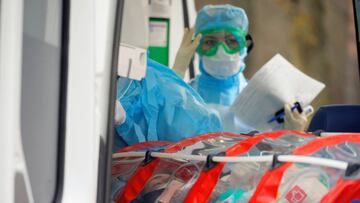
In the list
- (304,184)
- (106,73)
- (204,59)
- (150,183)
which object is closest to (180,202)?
(150,183)

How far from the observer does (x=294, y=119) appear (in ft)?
11.6

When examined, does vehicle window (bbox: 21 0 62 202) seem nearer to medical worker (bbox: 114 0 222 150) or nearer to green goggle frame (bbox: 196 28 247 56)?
medical worker (bbox: 114 0 222 150)

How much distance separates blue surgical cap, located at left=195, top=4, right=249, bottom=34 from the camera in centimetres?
387

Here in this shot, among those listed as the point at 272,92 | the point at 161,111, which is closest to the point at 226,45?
the point at 272,92

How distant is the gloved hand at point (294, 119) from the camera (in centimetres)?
345

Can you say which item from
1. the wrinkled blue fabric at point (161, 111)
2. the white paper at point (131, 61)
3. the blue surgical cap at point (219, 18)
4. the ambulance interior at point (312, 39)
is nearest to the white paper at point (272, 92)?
the blue surgical cap at point (219, 18)

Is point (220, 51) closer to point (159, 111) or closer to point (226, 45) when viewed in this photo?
point (226, 45)

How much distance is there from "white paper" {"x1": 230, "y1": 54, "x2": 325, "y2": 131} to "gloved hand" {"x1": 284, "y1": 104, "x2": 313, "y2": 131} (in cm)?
4

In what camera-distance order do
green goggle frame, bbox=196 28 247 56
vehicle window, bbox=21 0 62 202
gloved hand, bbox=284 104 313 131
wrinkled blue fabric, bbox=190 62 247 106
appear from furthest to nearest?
wrinkled blue fabric, bbox=190 62 247 106 → green goggle frame, bbox=196 28 247 56 → gloved hand, bbox=284 104 313 131 → vehicle window, bbox=21 0 62 202

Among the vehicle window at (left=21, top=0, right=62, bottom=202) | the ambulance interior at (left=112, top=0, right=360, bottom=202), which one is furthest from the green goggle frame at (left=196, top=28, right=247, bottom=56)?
the ambulance interior at (left=112, top=0, right=360, bottom=202)

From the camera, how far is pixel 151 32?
13.1ft

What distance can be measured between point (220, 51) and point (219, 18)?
200 millimetres

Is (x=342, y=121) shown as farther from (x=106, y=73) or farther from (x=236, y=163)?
(x=106, y=73)

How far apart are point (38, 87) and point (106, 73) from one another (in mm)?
151
